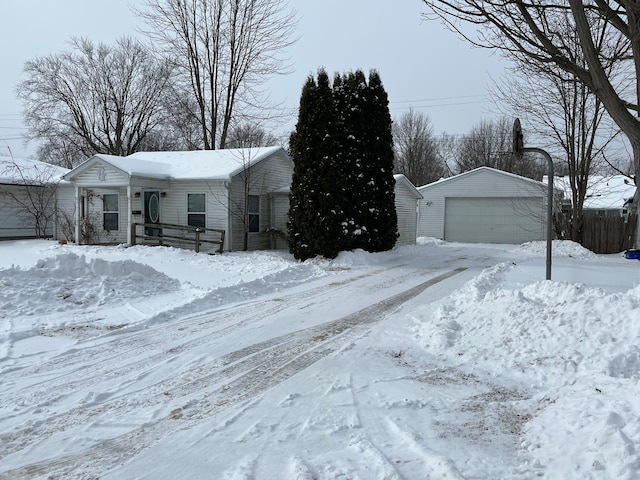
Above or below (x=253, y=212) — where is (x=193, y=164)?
above

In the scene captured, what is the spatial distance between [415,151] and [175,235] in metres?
36.5

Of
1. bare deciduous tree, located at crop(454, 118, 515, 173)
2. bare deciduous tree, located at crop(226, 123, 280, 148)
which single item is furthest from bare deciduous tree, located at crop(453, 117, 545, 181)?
bare deciduous tree, located at crop(226, 123, 280, 148)

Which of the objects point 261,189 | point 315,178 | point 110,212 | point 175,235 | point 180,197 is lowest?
point 175,235

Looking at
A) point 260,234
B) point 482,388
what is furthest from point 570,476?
point 260,234

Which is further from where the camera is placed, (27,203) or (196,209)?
(27,203)

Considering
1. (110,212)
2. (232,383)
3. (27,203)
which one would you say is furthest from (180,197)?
(232,383)

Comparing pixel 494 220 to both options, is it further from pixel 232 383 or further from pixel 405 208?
pixel 232 383

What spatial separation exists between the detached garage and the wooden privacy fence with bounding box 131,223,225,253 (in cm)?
1375

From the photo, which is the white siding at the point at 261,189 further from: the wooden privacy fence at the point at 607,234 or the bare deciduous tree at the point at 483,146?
the bare deciduous tree at the point at 483,146

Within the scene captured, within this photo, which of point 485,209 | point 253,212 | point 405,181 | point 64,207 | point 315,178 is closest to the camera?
point 315,178

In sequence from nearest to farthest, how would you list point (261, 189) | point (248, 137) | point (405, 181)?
point (261, 189) → point (405, 181) → point (248, 137)

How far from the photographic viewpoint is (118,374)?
5.21 meters

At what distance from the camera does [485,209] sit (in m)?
28.0

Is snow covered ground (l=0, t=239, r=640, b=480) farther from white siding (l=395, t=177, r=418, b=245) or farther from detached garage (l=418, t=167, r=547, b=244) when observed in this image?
detached garage (l=418, t=167, r=547, b=244)
